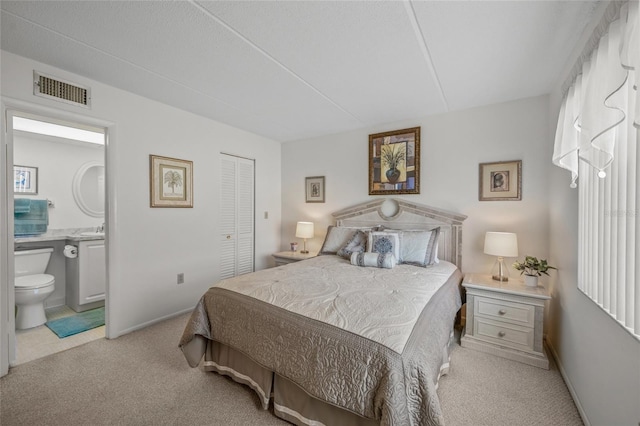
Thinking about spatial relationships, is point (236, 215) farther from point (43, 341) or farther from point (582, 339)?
point (582, 339)

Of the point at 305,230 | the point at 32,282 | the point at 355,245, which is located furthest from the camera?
the point at 305,230

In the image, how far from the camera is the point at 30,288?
2666 mm

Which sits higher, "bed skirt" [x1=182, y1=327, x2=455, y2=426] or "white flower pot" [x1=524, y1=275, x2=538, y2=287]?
"white flower pot" [x1=524, y1=275, x2=538, y2=287]

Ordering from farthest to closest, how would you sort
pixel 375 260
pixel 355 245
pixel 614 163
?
pixel 355 245 < pixel 375 260 < pixel 614 163

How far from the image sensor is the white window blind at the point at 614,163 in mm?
1056

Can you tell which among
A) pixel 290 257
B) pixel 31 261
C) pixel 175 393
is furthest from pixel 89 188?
pixel 175 393

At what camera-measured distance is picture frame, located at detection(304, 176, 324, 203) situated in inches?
160

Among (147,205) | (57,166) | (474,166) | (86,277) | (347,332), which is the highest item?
(57,166)

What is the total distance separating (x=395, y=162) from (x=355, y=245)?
1.25m

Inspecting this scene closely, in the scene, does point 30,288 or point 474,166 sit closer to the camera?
point 30,288

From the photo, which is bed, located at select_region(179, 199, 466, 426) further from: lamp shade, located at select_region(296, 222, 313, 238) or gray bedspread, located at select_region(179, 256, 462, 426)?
lamp shade, located at select_region(296, 222, 313, 238)

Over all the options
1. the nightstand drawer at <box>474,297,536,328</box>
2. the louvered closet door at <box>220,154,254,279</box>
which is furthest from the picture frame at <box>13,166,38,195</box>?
the nightstand drawer at <box>474,297,536,328</box>

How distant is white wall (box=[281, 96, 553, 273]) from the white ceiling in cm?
25

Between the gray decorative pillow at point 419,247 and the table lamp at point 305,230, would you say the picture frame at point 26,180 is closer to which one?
the table lamp at point 305,230
